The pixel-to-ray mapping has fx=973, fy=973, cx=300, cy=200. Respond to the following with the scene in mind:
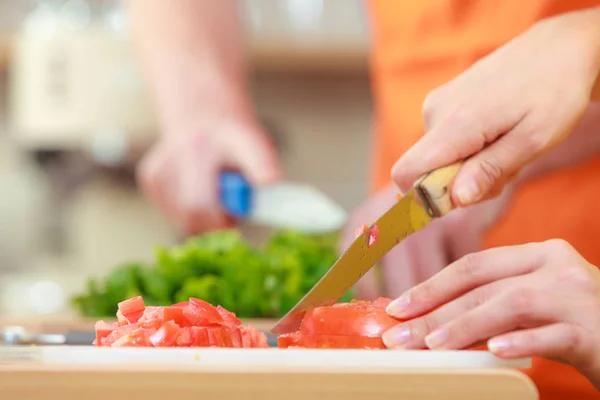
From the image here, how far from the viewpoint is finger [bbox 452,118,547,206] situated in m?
0.54

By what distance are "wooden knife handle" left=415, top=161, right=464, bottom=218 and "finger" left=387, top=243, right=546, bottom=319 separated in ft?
0.10

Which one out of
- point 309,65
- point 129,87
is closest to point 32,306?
point 129,87

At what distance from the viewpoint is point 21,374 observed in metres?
0.40

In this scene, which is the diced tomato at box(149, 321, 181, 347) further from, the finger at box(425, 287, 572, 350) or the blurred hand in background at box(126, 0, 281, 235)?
the blurred hand in background at box(126, 0, 281, 235)

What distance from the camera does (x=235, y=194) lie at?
135 cm

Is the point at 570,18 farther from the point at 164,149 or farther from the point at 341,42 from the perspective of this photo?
the point at 341,42

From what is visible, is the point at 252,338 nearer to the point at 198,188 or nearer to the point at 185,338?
the point at 185,338

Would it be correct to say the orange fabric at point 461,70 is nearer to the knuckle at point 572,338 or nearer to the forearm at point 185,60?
the knuckle at point 572,338

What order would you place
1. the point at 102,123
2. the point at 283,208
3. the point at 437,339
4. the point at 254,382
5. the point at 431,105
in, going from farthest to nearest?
the point at 102,123
the point at 283,208
the point at 431,105
the point at 437,339
the point at 254,382

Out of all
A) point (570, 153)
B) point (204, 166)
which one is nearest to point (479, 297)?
point (570, 153)

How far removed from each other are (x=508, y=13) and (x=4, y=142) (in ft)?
7.62

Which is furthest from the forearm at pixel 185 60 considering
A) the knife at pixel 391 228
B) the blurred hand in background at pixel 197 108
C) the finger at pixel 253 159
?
the knife at pixel 391 228

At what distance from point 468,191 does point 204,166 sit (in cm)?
89

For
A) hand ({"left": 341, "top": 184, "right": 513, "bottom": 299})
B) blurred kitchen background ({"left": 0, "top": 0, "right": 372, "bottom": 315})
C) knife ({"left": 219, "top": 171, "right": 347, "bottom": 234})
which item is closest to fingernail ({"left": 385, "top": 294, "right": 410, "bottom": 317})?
hand ({"left": 341, "top": 184, "right": 513, "bottom": 299})
